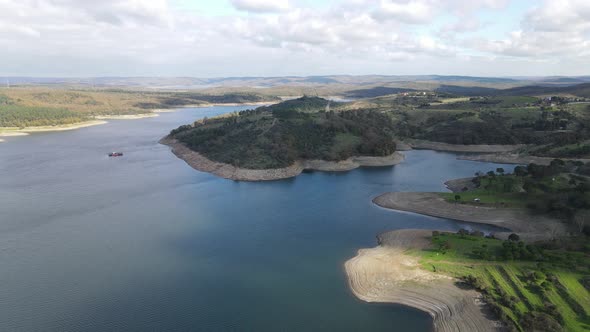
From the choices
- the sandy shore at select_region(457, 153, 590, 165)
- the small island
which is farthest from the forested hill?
the sandy shore at select_region(457, 153, 590, 165)

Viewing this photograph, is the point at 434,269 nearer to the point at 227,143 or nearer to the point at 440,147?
the point at 227,143

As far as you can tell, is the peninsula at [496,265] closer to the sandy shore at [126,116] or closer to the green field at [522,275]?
the green field at [522,275]

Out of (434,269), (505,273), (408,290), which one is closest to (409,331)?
(408,290)

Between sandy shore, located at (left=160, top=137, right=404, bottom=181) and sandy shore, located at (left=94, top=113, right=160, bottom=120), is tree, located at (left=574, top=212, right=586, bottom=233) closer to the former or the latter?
sandy shore, located at (left=160, top=137, right=404, bottom=181)

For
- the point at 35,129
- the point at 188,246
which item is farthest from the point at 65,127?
the point at 188,246

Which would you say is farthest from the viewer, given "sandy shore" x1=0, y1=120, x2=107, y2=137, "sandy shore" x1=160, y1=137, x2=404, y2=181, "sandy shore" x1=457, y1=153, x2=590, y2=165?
"sandy shore" x1=0, y1=120, x2=107, y2=137

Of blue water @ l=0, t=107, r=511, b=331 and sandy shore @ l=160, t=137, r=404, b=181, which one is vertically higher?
sandy shore @ l=160, t=137, r=404, b=181

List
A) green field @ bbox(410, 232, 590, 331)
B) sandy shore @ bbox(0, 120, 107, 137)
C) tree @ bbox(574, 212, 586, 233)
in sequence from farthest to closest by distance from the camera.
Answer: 1. sandy shore @ bbox(0, 120, 107, 137)
2. tree @ bbox(574, 212, 586, 233)
3. green field @ bbox(410, 232, 590, 331)

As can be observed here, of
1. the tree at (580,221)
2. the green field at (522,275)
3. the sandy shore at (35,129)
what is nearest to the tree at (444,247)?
the green field at (522,275)
